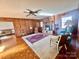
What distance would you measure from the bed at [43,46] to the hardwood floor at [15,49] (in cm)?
8

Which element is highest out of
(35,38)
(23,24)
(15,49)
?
(23,24)

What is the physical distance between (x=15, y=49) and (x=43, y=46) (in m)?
0.46

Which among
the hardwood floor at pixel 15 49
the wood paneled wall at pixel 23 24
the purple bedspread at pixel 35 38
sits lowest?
the hardwood floor at pixel 15 49

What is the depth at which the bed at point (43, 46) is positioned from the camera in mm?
1570

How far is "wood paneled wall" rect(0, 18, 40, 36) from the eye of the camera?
149 centimetres

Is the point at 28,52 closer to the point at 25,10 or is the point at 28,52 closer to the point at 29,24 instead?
the point at 29,24

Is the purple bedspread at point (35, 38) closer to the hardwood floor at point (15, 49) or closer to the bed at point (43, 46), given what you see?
the bed at point (43, 46)

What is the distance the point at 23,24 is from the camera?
5.05 feet

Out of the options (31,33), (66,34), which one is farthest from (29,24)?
(66,34)

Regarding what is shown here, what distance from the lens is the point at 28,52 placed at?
1571mm

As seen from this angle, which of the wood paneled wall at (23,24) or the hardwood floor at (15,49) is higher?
the wood paneled wall at (23,24)

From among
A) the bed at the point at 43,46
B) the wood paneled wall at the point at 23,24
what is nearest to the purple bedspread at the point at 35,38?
the bed at the point at 43,46

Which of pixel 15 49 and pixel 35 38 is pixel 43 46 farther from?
pixel 15 49

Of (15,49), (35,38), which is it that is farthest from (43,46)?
(15,49)
